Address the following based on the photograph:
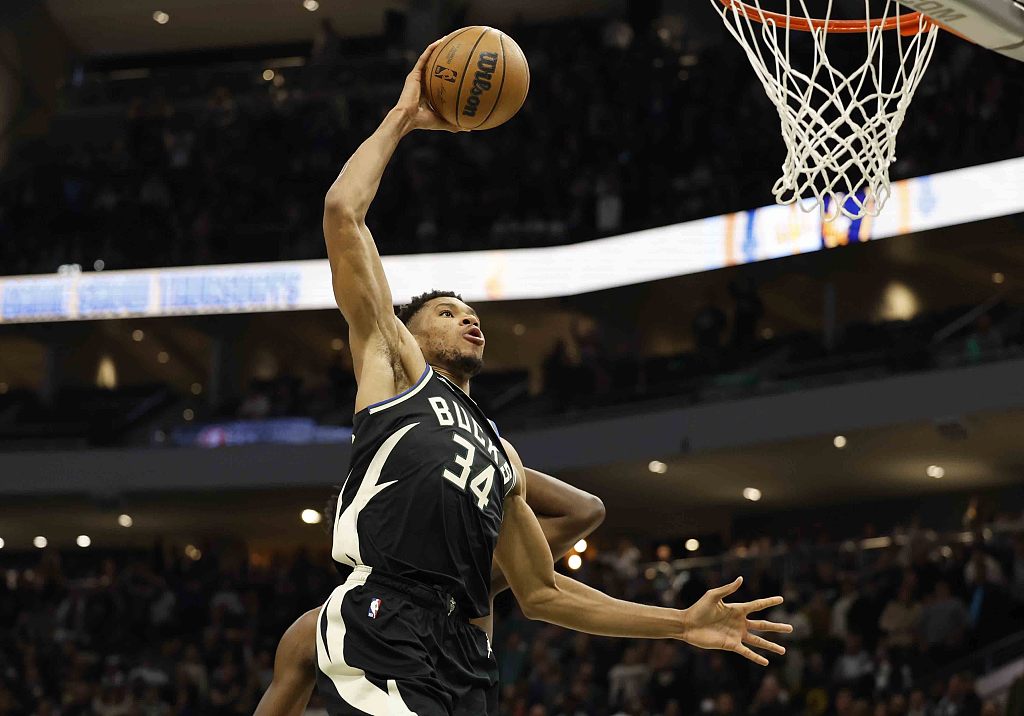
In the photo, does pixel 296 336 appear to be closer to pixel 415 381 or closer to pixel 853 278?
pixel 853 278

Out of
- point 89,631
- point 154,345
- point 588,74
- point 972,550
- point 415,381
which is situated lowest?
point 89,631

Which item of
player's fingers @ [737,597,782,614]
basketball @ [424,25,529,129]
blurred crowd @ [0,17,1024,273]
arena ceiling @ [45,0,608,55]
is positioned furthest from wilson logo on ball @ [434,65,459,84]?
arena ceiling @ [45,0,608,55]

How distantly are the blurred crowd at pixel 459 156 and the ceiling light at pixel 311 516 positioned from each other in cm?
356

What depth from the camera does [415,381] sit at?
412 cm

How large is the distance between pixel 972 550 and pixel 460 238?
29.4ft

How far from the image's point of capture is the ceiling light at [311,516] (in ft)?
67.5

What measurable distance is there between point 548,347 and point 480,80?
59.2 feet

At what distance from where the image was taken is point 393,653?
385 cm

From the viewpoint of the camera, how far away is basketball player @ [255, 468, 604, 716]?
5406mm

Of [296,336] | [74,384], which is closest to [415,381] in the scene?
[296,336]

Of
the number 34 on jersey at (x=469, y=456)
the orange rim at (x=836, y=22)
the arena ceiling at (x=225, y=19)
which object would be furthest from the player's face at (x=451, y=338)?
the arena ceiling at (x=225, y=19)

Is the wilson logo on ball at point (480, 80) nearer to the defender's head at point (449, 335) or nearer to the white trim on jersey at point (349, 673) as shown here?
the defender's head at point (449, 335)

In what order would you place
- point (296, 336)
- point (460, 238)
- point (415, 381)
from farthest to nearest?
point (296, 336)
point (460, 238)
point (415, 381)

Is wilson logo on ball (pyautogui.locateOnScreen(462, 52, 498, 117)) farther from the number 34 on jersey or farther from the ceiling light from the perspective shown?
the ceiling light
